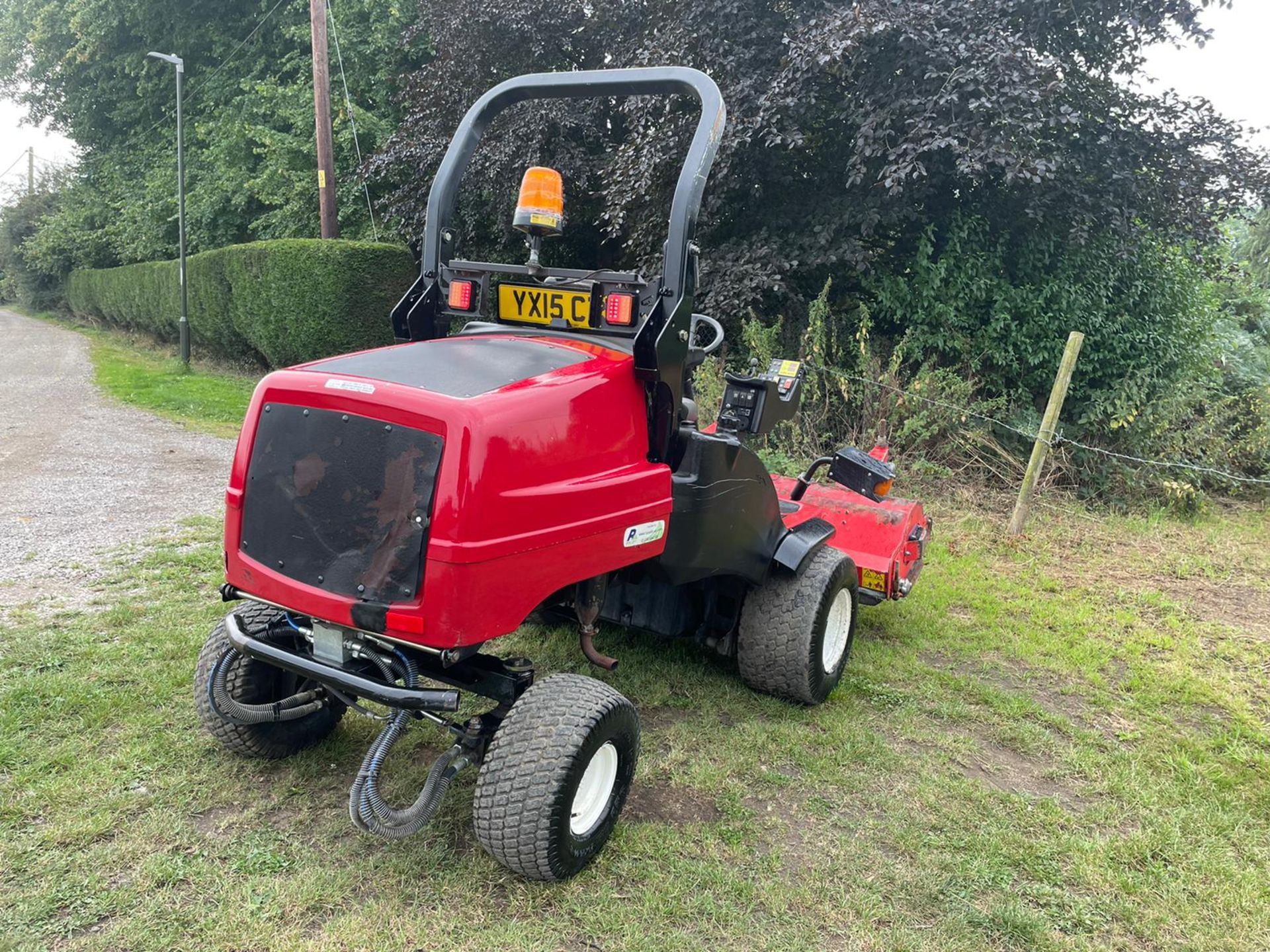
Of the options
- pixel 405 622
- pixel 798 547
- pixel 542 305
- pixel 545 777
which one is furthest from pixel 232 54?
pixel 545 777

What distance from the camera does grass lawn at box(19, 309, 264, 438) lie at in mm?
11180

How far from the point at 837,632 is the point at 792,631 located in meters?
0.52

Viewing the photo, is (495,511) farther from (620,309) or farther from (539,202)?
(539,202)

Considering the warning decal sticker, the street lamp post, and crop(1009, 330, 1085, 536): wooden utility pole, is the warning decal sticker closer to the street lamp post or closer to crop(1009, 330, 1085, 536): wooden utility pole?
crop(1009, 330, 1085, 536): wooden utility pole

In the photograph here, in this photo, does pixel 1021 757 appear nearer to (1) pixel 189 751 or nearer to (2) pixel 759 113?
(1) pixel 189 751

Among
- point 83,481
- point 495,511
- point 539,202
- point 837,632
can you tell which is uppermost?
point 539,202

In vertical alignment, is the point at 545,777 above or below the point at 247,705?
above

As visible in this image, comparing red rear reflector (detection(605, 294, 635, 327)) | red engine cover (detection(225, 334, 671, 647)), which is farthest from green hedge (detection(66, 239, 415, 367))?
red engine cover (detection(225, 334, 671, 647))

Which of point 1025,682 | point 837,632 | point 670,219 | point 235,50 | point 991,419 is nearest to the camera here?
point 670,219

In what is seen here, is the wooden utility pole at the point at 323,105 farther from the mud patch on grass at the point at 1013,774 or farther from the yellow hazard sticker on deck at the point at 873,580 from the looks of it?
the mud patch on grass at the point at 1013,774

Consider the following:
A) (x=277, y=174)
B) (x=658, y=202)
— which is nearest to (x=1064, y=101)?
(x=658, y=202)

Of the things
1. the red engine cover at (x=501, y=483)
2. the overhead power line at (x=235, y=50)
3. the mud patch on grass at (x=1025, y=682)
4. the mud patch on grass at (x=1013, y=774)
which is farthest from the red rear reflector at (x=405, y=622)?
the overhead power line at (x=235, y=50)

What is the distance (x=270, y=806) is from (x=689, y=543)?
1.56 metres

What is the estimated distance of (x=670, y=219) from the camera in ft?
9.51
